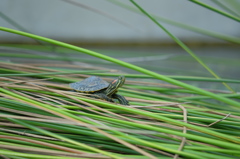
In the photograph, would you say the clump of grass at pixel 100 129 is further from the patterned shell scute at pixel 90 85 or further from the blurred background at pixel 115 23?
the blurred background at pixel 115 23

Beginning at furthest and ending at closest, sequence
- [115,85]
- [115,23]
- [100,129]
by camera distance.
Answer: [115,23] → [115,85] → [100,129]

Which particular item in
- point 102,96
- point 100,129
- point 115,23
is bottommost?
point 100,129

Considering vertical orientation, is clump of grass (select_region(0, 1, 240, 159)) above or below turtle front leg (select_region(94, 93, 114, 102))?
below

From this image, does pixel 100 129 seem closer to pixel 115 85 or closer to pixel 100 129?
pixel 100 129

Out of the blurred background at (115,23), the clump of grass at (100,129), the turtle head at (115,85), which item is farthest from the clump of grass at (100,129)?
the blurred background at (115,23)

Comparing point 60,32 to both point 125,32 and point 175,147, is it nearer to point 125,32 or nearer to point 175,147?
point 125,32

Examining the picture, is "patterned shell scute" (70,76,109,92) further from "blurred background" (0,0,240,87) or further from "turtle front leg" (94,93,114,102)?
"blurred background" (0,0,240,87)

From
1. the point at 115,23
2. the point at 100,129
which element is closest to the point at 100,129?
the point at 100,129

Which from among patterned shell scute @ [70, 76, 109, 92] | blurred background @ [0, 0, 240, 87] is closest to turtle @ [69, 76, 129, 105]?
patterned shell scute @ [70, 76, 109, 92]

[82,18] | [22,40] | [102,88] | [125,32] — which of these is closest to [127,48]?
[125,32]
